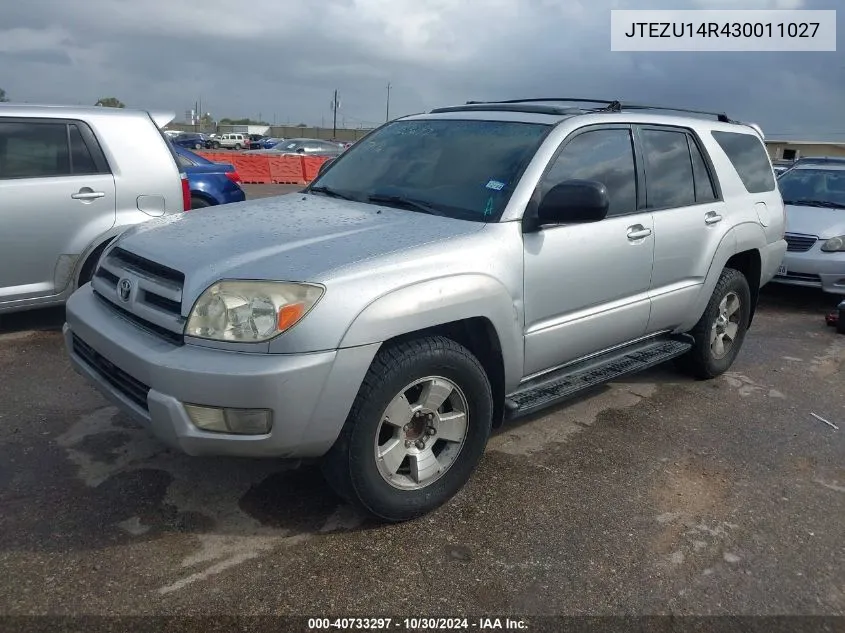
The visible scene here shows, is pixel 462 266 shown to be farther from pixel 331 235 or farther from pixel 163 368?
pixel 163 368

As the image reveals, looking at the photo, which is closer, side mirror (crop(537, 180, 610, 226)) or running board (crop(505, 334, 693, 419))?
side mirror (crop(537, 180, 610, 226))

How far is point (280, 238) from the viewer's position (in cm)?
309

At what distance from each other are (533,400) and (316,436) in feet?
4.16

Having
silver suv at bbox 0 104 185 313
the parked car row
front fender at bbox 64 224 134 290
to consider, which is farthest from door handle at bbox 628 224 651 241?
the parked car row

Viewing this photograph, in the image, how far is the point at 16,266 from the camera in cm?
517

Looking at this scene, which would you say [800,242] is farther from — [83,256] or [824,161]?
[83,256]

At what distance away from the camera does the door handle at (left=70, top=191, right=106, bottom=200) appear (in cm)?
537

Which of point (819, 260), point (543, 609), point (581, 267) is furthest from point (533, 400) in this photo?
point (819, 260)

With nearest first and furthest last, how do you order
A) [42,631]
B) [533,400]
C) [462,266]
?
[42,631]
[462,266]
[533,400]

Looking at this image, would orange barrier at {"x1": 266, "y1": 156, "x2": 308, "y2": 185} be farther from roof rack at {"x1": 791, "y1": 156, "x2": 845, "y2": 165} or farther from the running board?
the running board

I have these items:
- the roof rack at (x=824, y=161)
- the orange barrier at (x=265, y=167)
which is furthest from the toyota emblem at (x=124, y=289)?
the orange barrier at (x=265, y=167)

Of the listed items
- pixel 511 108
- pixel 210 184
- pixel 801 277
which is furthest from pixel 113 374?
pixel 801 277

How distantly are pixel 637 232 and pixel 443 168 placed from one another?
1.14m

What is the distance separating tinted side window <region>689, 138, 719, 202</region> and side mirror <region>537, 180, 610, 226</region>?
5.22 feet
